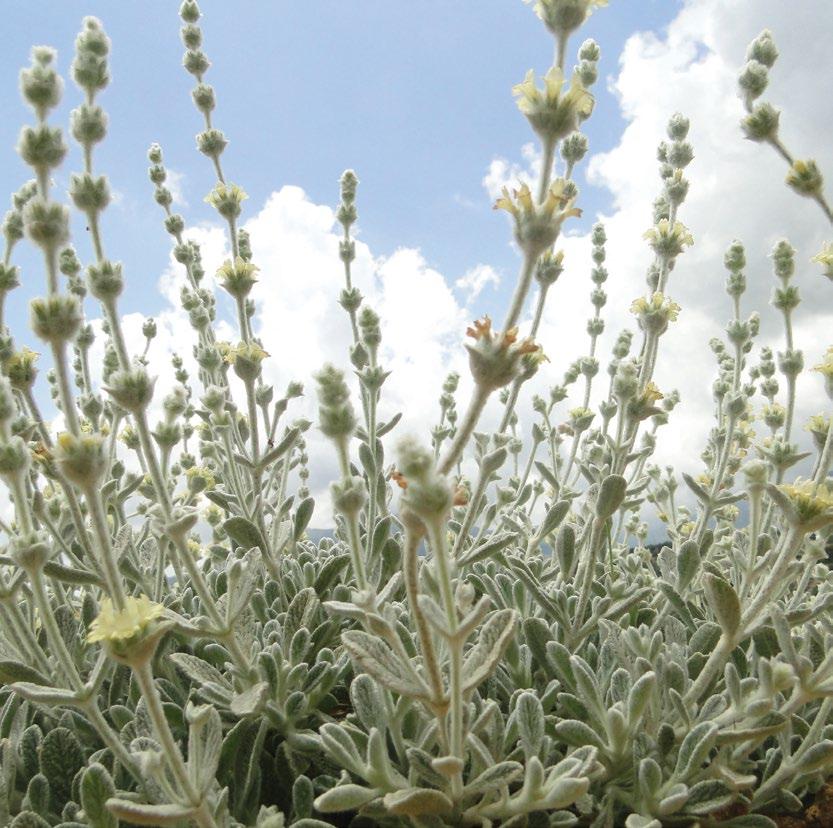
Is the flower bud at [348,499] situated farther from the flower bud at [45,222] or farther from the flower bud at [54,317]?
the flower bud at [45,222]

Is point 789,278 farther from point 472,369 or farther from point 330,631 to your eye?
point 330,631

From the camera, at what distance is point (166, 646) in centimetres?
230

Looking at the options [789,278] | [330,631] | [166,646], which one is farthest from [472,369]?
[789,278]

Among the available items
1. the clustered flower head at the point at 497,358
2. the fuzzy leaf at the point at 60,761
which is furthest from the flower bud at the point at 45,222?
the fuzzy leaf at the point at 60,761

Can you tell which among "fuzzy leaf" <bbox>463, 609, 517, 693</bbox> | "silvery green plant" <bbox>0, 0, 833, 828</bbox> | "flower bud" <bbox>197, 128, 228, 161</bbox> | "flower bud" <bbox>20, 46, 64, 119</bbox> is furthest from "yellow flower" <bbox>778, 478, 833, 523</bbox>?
"flower bud" <bbox>197, 128, 228, 161</bbox>

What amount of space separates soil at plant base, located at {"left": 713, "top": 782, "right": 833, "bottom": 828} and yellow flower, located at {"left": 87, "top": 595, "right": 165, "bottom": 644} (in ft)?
5.01

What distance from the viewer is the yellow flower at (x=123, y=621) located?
1340 millimetres

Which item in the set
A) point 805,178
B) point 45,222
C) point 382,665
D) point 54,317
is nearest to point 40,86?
point 45,222

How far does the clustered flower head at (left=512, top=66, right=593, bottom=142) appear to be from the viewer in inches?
58.0

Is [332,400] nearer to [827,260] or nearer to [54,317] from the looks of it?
[54,317]

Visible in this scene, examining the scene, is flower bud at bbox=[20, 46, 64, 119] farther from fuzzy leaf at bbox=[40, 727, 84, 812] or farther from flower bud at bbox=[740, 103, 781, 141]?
flower bud at bbox=[740, 103, 781, 141]

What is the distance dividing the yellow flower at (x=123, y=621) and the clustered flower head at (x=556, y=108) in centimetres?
121

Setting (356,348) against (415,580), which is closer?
(415,580)

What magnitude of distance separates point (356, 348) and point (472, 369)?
6.26ft
